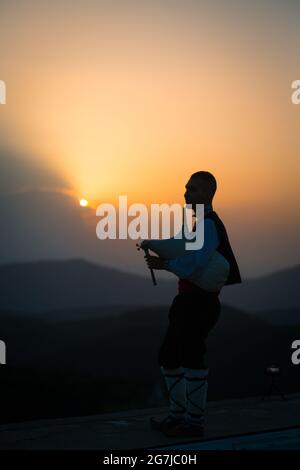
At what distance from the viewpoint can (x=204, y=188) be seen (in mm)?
3252

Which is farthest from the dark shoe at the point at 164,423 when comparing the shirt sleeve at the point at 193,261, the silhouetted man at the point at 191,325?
the shirt sleeve at the point at 193,261

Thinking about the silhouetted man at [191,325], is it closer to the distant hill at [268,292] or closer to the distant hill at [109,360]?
the distant hill at [109,360]

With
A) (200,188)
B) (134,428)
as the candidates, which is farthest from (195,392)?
(200,188)

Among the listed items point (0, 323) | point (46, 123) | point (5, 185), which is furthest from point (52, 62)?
point (0, 323)

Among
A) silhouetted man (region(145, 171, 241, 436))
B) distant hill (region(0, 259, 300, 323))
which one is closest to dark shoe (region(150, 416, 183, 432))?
silhouetted man (region(145, 171, 241, 436))

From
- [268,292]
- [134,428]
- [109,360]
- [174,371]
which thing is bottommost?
[134,428]

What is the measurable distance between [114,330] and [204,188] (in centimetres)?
112

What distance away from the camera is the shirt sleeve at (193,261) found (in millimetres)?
3088

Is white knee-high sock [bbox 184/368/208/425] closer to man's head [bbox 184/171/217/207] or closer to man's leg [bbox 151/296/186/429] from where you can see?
man's leg [bbox 151/296/186/429]

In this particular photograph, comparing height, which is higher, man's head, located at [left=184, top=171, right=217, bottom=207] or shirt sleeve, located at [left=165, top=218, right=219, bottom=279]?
man's head, located at [left=184, top=171, right=217, bottom=207]

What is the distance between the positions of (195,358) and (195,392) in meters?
0.14

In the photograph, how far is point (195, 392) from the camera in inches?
122

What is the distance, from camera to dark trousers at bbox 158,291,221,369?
3.11m

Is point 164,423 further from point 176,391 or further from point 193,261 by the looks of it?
point 193,261
